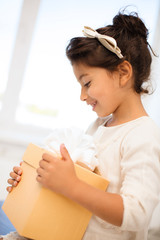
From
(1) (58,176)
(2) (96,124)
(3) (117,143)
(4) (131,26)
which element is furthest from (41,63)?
(1) (58,176)

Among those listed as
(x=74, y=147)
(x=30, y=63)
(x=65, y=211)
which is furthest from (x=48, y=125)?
(x=65, y=211)

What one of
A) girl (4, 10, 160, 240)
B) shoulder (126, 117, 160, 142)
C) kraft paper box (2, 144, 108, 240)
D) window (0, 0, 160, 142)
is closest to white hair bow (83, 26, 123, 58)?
girl (4, 10, 160, 240)

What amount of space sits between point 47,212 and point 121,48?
545 millimetres

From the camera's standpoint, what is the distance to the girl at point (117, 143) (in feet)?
2.12

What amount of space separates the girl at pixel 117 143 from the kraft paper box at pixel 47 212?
0.14 feet

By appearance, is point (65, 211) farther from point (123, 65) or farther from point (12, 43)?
point (12, 43)

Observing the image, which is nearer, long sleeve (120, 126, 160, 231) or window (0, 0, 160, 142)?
long sleeve (120, 126, 160, 231)

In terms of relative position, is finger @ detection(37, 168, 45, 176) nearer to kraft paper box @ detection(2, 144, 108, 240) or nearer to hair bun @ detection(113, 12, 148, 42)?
kraft paper box @ detection(2, 144, 108, 240)

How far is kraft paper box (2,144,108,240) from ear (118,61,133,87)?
1.04 ft

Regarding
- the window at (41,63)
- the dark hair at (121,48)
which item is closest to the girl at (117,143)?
the dark hair at (121,48)

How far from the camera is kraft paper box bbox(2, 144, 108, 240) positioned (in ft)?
2.21

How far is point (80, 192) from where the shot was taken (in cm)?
64

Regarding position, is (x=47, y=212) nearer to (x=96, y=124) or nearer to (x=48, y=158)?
(x=48, y=158)

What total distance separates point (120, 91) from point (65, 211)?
1.33ft
